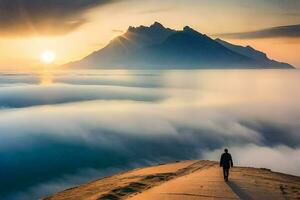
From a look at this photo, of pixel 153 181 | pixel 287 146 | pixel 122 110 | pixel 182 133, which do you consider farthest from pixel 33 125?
pixel 153 181

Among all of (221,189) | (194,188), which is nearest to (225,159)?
(221,189)

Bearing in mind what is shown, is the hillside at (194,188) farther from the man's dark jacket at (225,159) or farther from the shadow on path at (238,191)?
the man's dark jacket at (225,159)

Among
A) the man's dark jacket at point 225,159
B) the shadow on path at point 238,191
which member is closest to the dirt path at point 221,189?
the shadow on path at point 238,191

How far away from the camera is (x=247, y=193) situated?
23.0 meters

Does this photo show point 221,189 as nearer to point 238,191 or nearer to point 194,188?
point 238,191

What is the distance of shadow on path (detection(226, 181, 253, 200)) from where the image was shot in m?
21.9

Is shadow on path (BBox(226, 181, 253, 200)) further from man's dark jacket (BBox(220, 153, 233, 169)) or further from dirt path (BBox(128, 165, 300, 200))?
man's dark jacket (BBox(220, 153, 233, 169))

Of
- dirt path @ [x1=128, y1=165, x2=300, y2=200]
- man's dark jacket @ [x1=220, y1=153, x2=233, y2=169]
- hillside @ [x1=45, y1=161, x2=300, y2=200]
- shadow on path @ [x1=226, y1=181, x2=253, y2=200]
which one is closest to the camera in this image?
shadow on path @ [x1=226, y1=181, x2=253, y2=200]

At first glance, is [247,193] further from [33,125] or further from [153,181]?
[33,125]

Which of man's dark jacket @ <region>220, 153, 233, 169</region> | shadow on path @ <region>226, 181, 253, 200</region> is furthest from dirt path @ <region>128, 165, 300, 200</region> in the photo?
man's dark jacket @ <region>220, 153, 233, 169</region>

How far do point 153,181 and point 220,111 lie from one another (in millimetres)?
167156

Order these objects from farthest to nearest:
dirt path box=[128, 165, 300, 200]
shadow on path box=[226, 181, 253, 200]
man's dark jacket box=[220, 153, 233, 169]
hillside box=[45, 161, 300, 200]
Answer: man's dark jacket box=[220, 153, 233, 169], hillside box=[45, 161, 300, 200], dirt path box=[128, 165, 300, 200], shadow on path box=[226, 181, 253, 200]

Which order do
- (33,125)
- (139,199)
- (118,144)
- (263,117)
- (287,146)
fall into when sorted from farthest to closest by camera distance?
(263,117) → (33,125) → (287,146) → (118,144) → (139,199)

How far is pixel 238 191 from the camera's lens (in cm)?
2339
